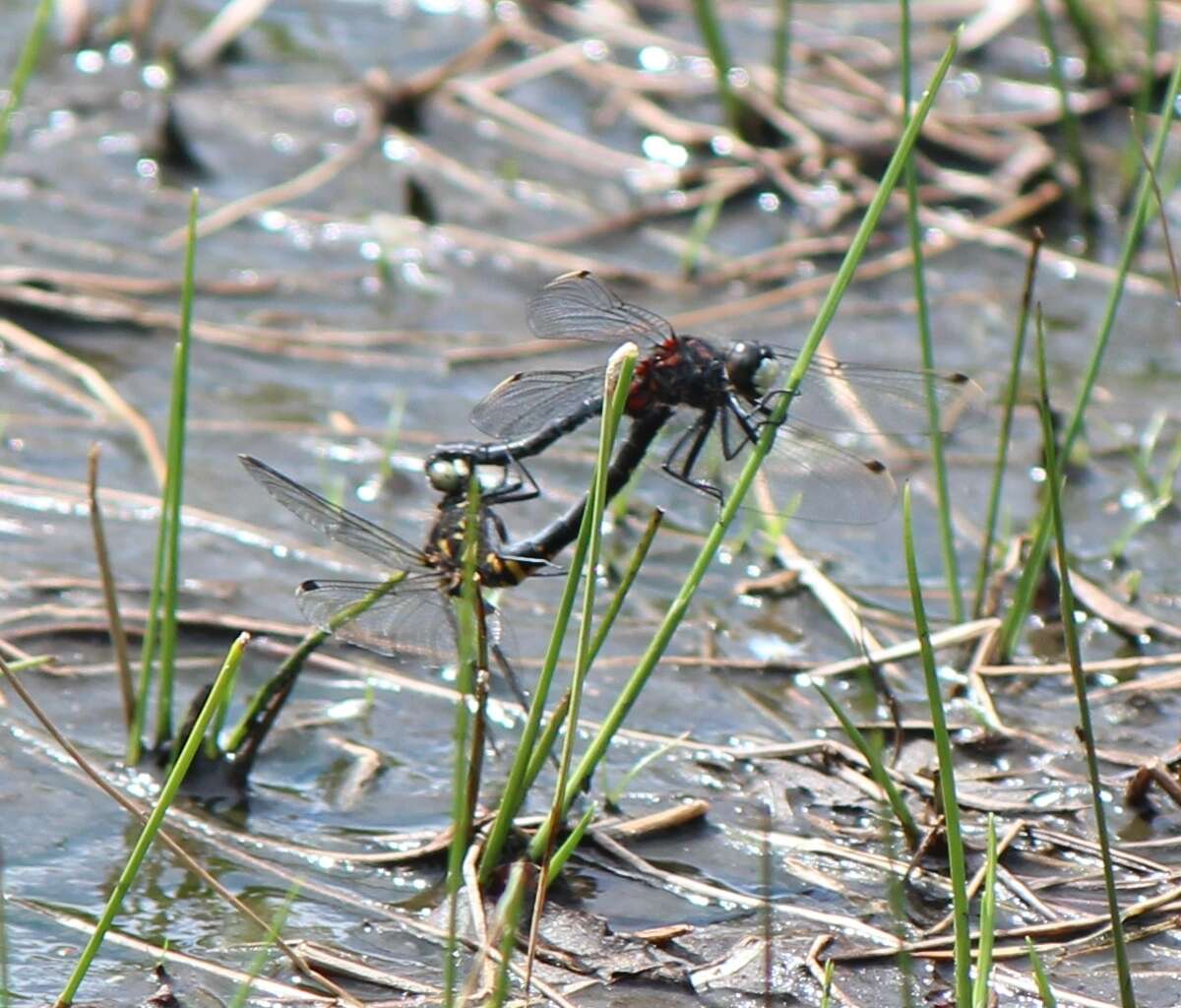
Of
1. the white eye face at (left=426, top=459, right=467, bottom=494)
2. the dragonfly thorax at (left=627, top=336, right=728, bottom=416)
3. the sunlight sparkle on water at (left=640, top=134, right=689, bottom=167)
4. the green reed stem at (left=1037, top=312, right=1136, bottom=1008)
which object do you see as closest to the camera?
the green reed stem at (left=1037, top=312, right=1136, bottom=1008)

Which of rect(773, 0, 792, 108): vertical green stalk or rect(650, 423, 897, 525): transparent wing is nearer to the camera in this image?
rect(650, 423, 897, 525): transparent wing

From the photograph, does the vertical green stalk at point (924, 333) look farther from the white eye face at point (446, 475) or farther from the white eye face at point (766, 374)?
the white eye face at point (446, 475)

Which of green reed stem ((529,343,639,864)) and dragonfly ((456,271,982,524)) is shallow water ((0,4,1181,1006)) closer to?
green reed stem ((529,343,639,864))

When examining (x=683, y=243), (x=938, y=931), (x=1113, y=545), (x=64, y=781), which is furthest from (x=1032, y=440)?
(x=64, y=781)

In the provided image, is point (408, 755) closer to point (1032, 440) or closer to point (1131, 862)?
point (1131, 862)

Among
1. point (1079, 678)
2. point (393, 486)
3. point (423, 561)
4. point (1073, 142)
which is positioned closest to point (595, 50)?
point (1073, 142)

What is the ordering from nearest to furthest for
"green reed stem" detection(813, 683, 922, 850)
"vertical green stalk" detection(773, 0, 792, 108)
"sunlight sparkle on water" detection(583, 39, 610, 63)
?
"green reed stem" detection(813, 683, 922, 850) < "vertical green stalk" detection(773, 0, 792, 108) < "sunlight sparkle on water" detection(583, 39, 610, 63)

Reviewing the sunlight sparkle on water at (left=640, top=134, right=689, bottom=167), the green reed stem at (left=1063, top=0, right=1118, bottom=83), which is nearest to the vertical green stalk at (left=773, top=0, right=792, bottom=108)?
the sunlight sparkle on water at (left=640, top=134, right=689, bottom=167)
